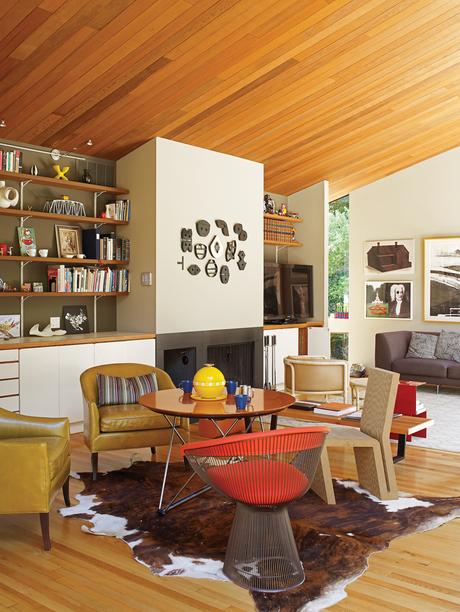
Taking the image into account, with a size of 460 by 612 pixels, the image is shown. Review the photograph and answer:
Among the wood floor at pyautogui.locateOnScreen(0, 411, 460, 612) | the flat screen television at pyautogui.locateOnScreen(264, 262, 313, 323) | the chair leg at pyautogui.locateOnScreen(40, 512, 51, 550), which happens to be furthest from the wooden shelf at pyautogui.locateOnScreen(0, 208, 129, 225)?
the chair leg at pyautogui.locateOnScreen(40, 512, 51, 550)

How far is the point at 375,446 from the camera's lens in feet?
13.9

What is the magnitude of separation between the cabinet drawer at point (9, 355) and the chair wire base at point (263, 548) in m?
3.14

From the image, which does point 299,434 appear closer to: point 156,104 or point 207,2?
point 207,2

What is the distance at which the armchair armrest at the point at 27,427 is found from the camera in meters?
3.92

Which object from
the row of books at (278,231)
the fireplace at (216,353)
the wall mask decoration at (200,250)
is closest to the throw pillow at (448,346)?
the row of books at (278,231)

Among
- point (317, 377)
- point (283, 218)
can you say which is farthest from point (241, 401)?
point (283, 218)

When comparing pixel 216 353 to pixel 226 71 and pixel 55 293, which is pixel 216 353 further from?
pixel 226 71

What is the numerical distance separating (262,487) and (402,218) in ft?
25.5

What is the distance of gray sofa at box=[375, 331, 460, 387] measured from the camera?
855cm

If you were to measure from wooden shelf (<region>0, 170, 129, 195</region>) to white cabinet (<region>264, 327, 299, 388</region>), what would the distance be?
2.75 metres

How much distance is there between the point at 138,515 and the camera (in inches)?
154

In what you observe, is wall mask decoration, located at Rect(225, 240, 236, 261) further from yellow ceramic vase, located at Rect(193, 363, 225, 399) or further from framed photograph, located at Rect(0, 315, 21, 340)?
yellow ceramic vase, located at Rect(193, 363, 225, 399)

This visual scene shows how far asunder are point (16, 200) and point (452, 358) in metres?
6.01

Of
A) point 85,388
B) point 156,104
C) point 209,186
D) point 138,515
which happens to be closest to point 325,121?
point 209,186
